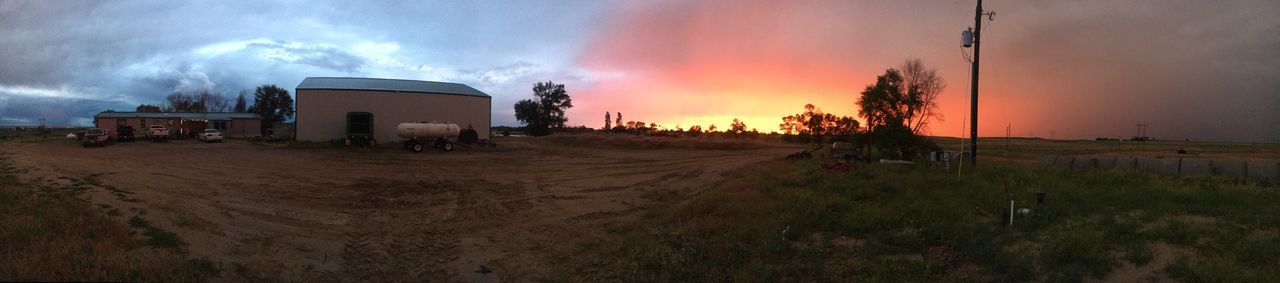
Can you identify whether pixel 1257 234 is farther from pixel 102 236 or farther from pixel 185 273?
pixel 102 236

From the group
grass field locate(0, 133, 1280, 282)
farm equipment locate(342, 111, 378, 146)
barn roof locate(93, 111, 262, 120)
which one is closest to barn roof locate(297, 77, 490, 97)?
farm equipment locate(342, 111, 378, 146)

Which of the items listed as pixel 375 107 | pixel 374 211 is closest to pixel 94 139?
pixel 375 107

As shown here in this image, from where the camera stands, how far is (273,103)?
89.1 m

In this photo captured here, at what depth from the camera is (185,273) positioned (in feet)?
21.8

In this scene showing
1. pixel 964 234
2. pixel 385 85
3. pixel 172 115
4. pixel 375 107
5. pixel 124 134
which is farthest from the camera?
pixel 172 115

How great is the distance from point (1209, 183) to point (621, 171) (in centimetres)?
1915

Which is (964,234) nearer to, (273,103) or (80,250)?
(80,250)

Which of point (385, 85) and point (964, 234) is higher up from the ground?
point (385, 85)

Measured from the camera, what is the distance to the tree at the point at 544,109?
9994 centimetres

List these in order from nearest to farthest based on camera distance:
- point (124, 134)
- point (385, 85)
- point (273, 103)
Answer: point (124, 134), point (385, 85), point (273, 103)

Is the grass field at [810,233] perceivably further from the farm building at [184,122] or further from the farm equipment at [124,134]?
the farm building at [184,122]

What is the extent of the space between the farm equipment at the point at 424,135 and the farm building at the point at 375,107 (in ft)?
12.5

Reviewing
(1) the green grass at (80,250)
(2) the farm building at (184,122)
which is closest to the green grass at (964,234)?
(1) the green grass at (80,250)

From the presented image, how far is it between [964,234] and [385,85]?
49.2 m
